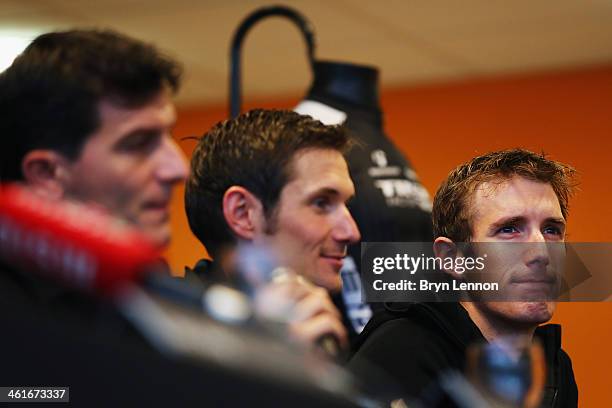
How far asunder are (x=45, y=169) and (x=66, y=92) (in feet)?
0.18

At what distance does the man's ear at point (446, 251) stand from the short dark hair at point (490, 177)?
0.5 inches

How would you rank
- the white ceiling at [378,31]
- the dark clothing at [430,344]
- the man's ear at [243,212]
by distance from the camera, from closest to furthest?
the dark clothing at [430,344], the man's ear at [243,212], the white ceiling at [378,31]

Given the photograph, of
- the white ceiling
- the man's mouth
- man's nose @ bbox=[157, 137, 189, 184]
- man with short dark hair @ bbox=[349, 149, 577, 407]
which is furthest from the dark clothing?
the white ceiling

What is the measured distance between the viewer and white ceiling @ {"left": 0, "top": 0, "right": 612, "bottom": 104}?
3266 mm

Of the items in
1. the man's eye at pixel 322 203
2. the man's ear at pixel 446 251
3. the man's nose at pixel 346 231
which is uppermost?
the man's eye at pixel 322 203

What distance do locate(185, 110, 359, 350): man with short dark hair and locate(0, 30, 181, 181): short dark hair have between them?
51 cm

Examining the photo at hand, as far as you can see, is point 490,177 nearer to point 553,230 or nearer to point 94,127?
point 553,230

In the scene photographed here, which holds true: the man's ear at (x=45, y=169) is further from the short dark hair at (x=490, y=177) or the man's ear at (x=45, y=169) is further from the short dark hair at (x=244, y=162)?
the short dark hair at (x=244, y=162)

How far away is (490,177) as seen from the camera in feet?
3.32

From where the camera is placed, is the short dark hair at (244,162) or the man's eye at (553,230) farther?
the short dark hair at (244,162)

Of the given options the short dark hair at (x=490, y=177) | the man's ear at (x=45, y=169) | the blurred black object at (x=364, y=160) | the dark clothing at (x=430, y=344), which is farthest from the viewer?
the blurred black object at (x=364, y=160)

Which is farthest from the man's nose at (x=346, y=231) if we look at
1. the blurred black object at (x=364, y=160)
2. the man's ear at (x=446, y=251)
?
the man's ear at (x=446, y=251)

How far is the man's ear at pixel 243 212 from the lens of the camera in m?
1.22

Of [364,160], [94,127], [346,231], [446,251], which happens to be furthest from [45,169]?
[364,160]
